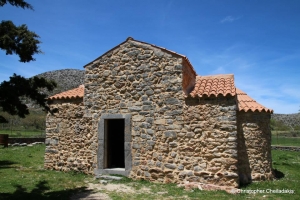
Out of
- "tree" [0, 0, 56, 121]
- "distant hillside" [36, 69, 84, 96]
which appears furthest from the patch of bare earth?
"distant hillside" [36, 69, 84, 96]

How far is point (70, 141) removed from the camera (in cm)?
973

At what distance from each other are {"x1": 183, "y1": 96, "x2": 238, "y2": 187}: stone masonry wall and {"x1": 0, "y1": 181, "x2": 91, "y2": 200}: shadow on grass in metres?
3.20

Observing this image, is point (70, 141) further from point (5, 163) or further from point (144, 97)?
point (5, 163)

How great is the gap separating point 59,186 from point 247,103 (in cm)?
679

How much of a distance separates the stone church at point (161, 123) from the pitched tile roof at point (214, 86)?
0.03 meters

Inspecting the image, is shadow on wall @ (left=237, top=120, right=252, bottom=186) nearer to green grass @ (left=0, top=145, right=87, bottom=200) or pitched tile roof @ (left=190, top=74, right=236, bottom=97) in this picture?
pitched tile roof @ (left=190, top=74, right=236, bottom=97)

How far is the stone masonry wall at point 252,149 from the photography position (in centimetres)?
823

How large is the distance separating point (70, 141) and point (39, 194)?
3.05 m

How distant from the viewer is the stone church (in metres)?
7.75

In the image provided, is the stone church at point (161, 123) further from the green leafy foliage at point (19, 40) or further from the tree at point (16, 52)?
the green leafy foliage at point (19, 40)

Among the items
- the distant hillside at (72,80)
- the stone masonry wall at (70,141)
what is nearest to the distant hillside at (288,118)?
the distant hillside at (72,80)

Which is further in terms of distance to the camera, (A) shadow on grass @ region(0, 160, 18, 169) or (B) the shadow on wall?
(A) shadow on grass @ region(0, 160, 18, 169)

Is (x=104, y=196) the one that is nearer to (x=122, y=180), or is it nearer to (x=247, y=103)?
(x=122, y=180)

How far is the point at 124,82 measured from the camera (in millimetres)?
9070
